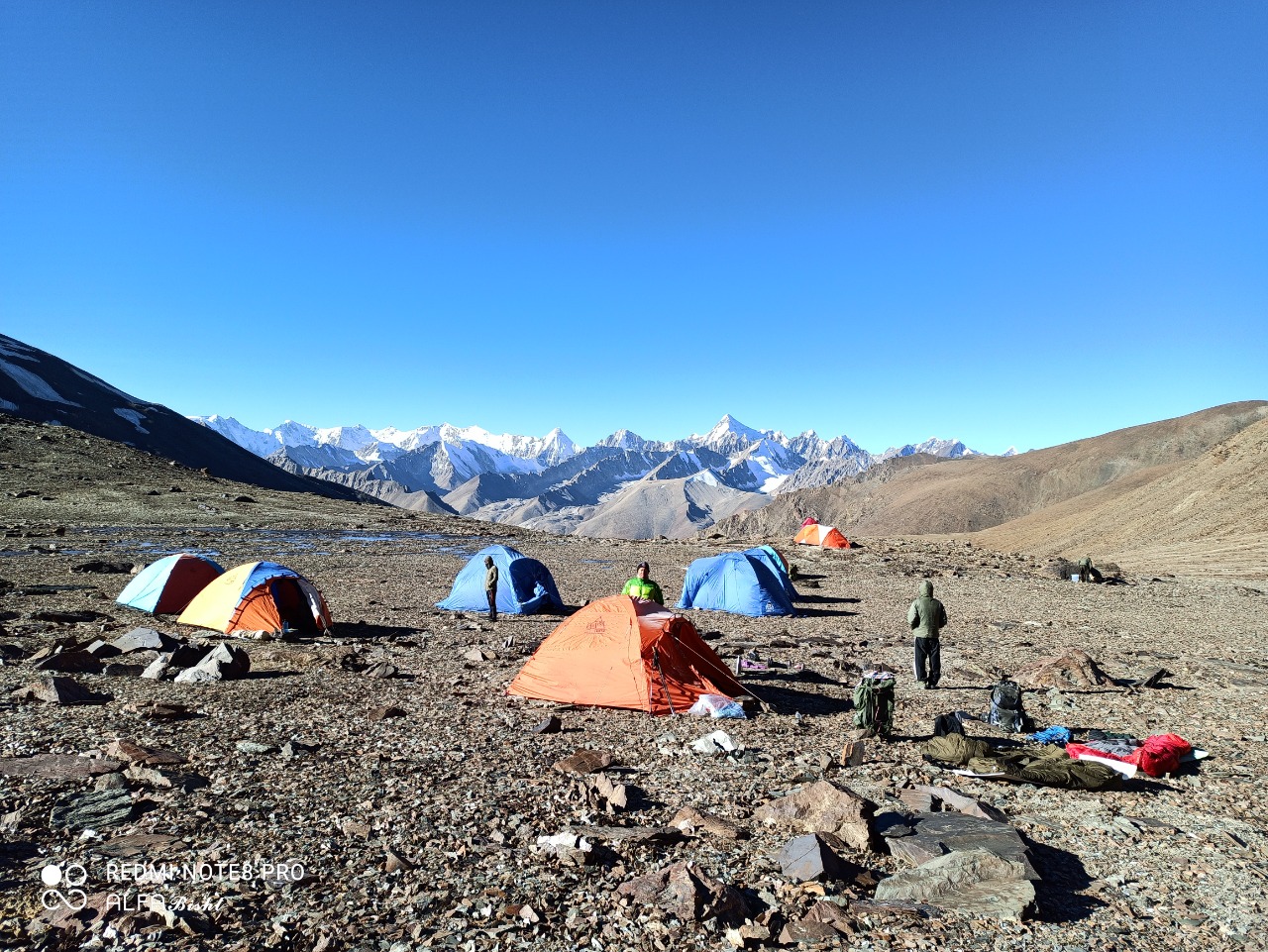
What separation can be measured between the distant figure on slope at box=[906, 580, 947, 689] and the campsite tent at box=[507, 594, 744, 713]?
4229 millimetres

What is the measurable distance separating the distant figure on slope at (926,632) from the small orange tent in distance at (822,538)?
4063cm

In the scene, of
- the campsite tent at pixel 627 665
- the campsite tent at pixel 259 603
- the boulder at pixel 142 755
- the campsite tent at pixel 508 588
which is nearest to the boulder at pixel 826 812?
the campsite tent at pixel 627 665

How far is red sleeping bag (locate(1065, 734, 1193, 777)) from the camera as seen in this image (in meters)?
9.01

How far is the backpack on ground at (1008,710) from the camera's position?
36.9 ft

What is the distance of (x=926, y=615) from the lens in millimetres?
13664

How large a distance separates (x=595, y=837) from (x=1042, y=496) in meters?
146

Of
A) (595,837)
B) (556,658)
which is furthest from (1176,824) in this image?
(556,658)

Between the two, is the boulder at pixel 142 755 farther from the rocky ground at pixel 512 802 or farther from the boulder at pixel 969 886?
the boulder at pixel 969 886

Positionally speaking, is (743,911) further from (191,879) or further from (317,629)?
(317,629)

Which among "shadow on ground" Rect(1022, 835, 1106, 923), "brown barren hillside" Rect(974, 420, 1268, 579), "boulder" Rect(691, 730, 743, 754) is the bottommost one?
"boulder" Rect(691, 730, 743, 754)

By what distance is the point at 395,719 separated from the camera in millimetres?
11008

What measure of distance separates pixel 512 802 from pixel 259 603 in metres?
12.7

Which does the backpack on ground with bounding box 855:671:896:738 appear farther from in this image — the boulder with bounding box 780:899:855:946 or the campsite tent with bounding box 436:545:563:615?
the campsite tent with bounding box 436:545:563:615

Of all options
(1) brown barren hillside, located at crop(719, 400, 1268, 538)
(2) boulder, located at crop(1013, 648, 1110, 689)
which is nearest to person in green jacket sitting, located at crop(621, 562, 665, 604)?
(2) boulder, located at crop(1013, 648, 1110, 689)
